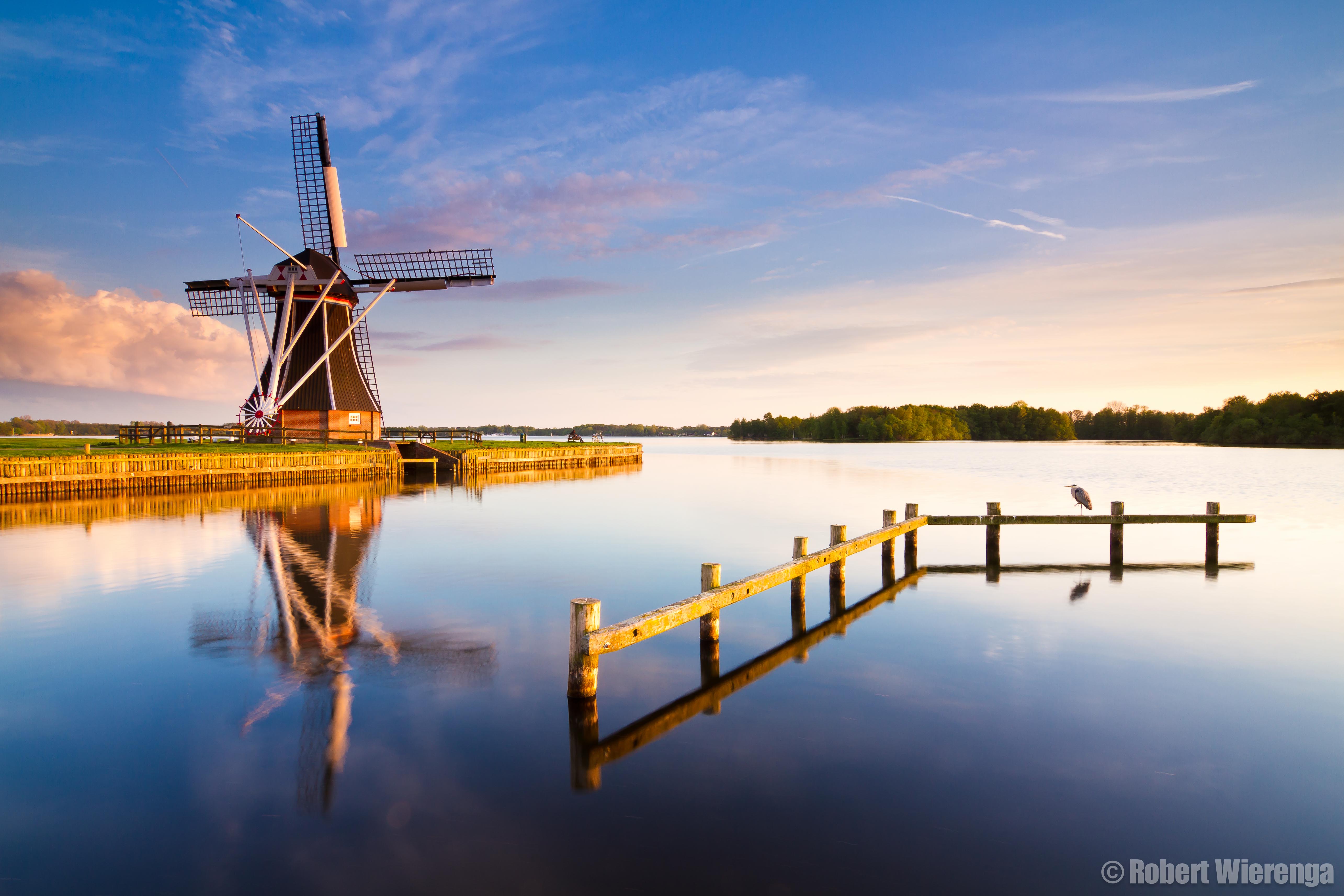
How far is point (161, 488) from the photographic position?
30.9 m

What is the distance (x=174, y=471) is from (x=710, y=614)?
3173 centimetres

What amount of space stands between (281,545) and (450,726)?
1384 centimetres

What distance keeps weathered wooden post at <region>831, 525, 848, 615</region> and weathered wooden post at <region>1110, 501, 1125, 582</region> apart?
8471mm

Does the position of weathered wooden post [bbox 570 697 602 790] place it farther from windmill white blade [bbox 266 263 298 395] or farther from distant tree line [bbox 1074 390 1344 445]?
distant tree line [bbox 1074 390 1344 445]

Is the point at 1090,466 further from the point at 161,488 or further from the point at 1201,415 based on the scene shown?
the point at 1201,415

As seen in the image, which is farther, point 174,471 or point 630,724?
point 174,471

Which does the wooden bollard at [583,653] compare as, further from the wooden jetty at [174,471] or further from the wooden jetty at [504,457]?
the wooden jetty at [504,457]

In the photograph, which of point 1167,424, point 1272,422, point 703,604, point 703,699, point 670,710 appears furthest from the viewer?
point 1167,424

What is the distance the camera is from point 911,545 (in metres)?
16.8

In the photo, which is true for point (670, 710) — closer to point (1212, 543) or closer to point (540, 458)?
point (1212, 543)

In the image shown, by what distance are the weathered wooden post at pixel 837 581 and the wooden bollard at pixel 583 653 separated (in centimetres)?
619

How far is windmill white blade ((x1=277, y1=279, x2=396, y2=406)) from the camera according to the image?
135ft

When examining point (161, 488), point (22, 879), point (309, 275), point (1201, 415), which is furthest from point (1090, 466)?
point (1201, 415)

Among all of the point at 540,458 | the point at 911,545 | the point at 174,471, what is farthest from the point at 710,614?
the point at 540,458
